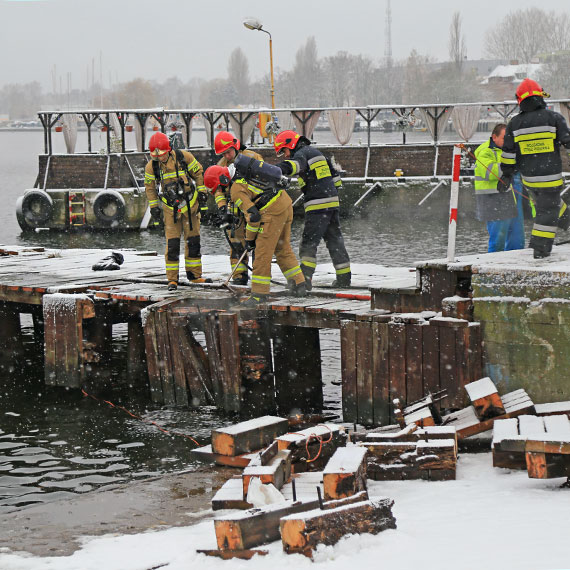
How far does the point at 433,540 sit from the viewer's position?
19.3ft

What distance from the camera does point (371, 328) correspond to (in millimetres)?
10023

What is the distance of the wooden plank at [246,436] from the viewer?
8.28 meters

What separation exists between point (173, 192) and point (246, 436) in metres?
4.86

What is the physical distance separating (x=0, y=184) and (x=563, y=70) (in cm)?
9068

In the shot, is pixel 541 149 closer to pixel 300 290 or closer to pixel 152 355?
pixel 300 290

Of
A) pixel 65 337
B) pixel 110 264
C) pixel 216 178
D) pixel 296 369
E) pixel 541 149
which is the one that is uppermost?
pixel 541 149

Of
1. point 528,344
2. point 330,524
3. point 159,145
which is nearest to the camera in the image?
point 330,524

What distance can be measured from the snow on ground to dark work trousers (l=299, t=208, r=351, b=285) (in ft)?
15.9

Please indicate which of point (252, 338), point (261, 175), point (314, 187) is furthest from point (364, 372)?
point (314, 187)

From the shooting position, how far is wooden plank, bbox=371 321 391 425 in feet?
32.6

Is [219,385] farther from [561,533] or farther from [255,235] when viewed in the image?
[561,533]

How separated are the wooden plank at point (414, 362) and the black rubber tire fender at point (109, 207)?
2546 cm

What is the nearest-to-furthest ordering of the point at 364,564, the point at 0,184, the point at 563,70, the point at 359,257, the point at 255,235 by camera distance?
1. the point at 364,564
2. the point at 255,235
3. the point at 359,257
4. the point at 0,184
5. the point at 563,70

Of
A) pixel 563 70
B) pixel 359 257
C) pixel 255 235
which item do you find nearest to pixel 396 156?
pixel 359 257
